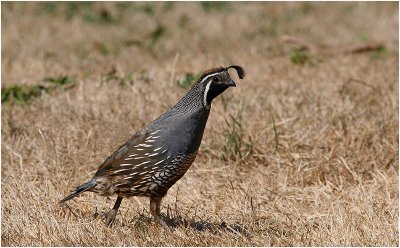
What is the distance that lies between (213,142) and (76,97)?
6.19 ft

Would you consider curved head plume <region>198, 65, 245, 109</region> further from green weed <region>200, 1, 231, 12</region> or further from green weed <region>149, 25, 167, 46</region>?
green weed <region>200, 1, 231, 12</region>

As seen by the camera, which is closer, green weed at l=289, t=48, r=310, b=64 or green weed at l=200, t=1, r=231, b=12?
green weed at l=289, t=48, r=310, b=64

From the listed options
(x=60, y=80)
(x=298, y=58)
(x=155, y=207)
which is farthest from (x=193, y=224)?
(x=298, y=58)

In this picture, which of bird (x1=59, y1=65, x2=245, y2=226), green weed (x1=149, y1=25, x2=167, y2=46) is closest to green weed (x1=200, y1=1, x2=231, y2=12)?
green weed (x1=149, y1=25, x2=167, y2=46)

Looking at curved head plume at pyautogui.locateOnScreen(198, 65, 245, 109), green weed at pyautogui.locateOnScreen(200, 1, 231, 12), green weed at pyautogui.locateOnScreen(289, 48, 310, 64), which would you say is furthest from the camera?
green weed at pyautogui.locateOnScreen(200, 1, 231, 12)

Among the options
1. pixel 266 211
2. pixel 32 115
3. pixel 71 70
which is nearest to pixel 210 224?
pixel 266 211

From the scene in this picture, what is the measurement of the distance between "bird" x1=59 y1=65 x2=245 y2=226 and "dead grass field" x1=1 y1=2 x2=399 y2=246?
0.21 m

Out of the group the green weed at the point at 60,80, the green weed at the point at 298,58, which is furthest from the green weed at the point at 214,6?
the green weed at the point at 60,80

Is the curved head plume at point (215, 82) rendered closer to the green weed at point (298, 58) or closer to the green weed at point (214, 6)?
the green weed at point (298, 58)

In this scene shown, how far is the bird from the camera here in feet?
16.2

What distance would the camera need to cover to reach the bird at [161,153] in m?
4.92

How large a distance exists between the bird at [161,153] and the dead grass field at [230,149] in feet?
0.70

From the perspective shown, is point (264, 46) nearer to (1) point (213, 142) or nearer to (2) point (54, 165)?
(1) point (213, 142)

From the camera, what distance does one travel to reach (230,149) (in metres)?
6.30
